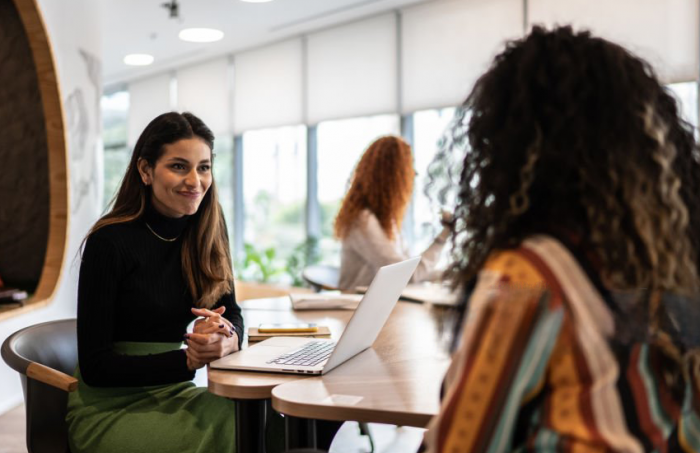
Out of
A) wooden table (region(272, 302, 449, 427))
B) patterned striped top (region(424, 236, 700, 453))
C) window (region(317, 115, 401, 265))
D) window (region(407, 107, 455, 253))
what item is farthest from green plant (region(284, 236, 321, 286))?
patterned striped top (region(424, 236, 700, 453))

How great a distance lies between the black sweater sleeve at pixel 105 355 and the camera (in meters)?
1.76

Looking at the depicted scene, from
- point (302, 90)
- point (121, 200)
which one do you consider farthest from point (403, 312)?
point (302, 90)

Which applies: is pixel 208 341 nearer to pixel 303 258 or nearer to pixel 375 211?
pixel 375 211

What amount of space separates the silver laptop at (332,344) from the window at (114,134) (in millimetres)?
7929

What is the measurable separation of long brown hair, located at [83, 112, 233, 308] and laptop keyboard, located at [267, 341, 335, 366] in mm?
376

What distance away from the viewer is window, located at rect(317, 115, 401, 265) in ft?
22.1

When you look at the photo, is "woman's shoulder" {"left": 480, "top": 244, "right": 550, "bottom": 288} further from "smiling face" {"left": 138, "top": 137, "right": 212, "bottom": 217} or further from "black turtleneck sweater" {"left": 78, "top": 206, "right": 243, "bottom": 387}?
"smiling face" {"left": 138, "top": 137, "right": 212, "bottom": 217}

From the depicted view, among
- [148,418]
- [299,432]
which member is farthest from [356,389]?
[148,418]

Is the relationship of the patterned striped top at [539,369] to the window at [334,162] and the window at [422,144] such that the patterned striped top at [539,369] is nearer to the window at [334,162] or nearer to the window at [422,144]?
the window at [422,144]

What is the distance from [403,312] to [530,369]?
1.70 metres

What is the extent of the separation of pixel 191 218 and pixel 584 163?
1.45 metres

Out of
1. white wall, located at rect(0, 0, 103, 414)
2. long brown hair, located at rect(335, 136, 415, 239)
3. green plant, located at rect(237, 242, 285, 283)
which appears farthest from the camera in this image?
green plant, located at rect(237, 242, 285, 283)

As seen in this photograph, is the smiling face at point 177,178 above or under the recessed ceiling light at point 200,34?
under

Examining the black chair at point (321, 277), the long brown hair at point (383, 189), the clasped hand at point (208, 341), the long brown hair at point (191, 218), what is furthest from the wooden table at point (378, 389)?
the black chair at point (321, 277)
